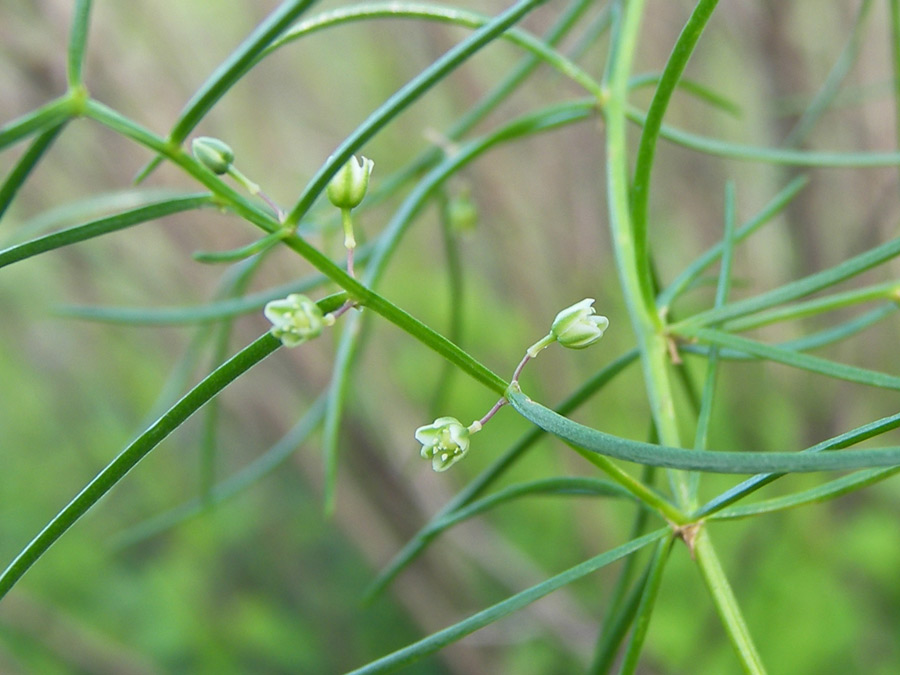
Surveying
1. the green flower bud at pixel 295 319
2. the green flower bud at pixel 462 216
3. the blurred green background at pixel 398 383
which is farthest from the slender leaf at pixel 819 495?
the blurred green background at pixel 398 383

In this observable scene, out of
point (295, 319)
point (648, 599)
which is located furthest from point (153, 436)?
point (648, 599)

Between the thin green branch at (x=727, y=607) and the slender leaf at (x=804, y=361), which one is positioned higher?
the slender leaf at (x=804, y=361)

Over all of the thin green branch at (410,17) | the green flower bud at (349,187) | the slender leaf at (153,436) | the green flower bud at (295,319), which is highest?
the thin green branch at (410,17)

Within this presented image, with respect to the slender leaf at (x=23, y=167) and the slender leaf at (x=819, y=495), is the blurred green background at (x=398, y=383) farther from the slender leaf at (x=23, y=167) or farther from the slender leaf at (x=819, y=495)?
the slender leaf at (x=819, y=495)

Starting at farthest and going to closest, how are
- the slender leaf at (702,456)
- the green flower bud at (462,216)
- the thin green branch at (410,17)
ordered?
1. the green flower bud at (462,216)
2. the thin green branch at (410,17)
3. the slender leaf at (702,456)

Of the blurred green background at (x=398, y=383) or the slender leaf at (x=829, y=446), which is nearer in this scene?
the slender leaf at (x=829, y=446)

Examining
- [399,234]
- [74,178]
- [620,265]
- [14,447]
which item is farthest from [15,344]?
[620,265]

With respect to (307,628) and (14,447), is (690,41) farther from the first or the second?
(14,447)
